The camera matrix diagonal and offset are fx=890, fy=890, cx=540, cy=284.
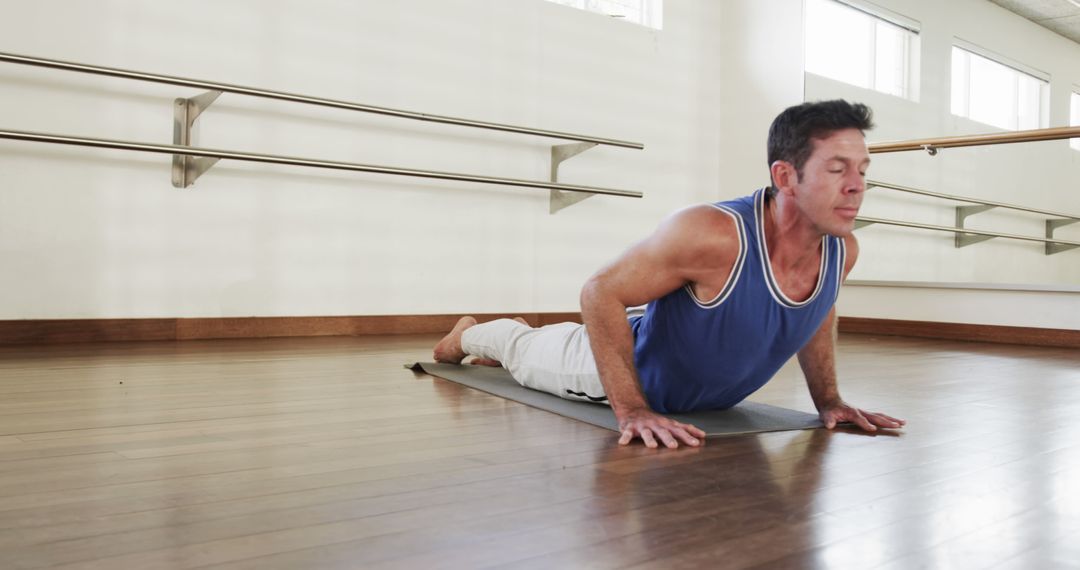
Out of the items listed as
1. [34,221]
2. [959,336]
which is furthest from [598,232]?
[34,221]

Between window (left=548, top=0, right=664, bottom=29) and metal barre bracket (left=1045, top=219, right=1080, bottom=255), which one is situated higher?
window (left=548, top=0, right=664, bottom=29)

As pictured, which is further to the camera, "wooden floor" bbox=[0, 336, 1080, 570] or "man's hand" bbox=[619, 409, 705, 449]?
"man's hand" bbox=[619, 409, 705, 449]

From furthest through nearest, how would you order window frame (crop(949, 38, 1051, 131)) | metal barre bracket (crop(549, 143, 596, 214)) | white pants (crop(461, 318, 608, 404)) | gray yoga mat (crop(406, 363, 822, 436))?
1. metal barre bracket (crop(549, 143, 596, 214))
2. window frame (crop(949, 38, 1051, 131))
3. white pants (crop(461, 318, 608, 404))
4. gray yoga mat (crop(406, 363, 822, 436))

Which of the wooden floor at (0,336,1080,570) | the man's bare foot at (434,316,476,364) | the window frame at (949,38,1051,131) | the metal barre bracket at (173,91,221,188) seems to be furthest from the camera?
the window frame at (949,38,1051,131)

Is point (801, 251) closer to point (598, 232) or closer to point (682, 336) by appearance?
point (682, 336)

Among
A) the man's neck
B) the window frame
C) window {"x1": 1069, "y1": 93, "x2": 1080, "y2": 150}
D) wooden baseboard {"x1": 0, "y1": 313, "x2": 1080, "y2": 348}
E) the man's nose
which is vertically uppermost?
the window frame

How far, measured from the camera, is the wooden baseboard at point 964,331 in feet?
12.3

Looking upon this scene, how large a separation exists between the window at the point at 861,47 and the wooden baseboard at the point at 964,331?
1.12 m

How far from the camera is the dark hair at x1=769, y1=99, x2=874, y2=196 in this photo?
142 cm

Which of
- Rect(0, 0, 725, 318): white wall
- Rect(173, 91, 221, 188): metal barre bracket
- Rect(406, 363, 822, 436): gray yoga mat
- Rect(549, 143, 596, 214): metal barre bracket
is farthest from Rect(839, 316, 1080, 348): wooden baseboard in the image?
Rect(173, 91, 221, 188): metal barre bracket

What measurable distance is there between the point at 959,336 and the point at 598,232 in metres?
1.74

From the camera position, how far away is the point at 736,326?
150 centimetres

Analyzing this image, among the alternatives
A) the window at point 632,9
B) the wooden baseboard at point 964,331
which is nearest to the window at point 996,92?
the wooden baseboard at point 964,331

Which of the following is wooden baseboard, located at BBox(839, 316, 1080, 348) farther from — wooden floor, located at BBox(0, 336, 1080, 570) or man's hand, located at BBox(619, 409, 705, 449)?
man's hand, located at BBox(619, 409, 705, 449)
